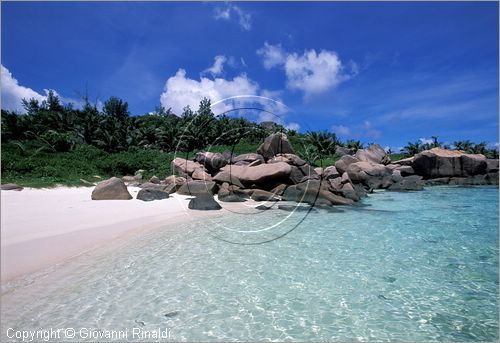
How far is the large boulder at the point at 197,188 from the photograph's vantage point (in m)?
15.2

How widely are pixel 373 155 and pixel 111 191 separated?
25.6 meters

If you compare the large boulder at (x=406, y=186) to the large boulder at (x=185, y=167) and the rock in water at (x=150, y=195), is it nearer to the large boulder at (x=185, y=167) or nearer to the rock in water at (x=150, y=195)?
the large boulder at (x=185, y=167)

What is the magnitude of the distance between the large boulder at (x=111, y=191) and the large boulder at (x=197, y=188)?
3.16 m

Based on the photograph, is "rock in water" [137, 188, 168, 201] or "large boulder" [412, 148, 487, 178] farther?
"large boulder" [412, 148, 487, 178]

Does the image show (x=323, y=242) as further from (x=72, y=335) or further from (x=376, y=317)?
(x=72, y=335)

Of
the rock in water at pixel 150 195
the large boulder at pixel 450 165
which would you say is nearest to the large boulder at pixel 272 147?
the rock in water at pixel 150 195

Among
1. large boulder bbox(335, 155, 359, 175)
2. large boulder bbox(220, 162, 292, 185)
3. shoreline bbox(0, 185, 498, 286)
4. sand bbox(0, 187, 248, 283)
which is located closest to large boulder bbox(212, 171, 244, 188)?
large boulder bbox(220, 162, 292, 185)

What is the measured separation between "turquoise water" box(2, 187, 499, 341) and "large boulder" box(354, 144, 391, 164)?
21836mm

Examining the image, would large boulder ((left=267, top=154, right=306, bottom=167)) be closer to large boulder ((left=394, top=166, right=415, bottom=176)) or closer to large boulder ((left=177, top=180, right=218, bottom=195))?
large boulder ((left=177, top=180, right=218, bottom=195))

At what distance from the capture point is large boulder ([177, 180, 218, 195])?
15.2 m

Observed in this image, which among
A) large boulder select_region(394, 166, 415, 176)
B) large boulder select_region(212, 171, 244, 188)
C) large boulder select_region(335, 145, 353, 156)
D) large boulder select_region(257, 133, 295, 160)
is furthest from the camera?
large boulder select_region(335, 145, 353, 156)

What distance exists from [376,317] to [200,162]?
17508 millimetres

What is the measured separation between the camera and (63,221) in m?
8.20

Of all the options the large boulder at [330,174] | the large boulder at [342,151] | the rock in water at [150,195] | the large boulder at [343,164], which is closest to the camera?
the rock in water at [150,195]
